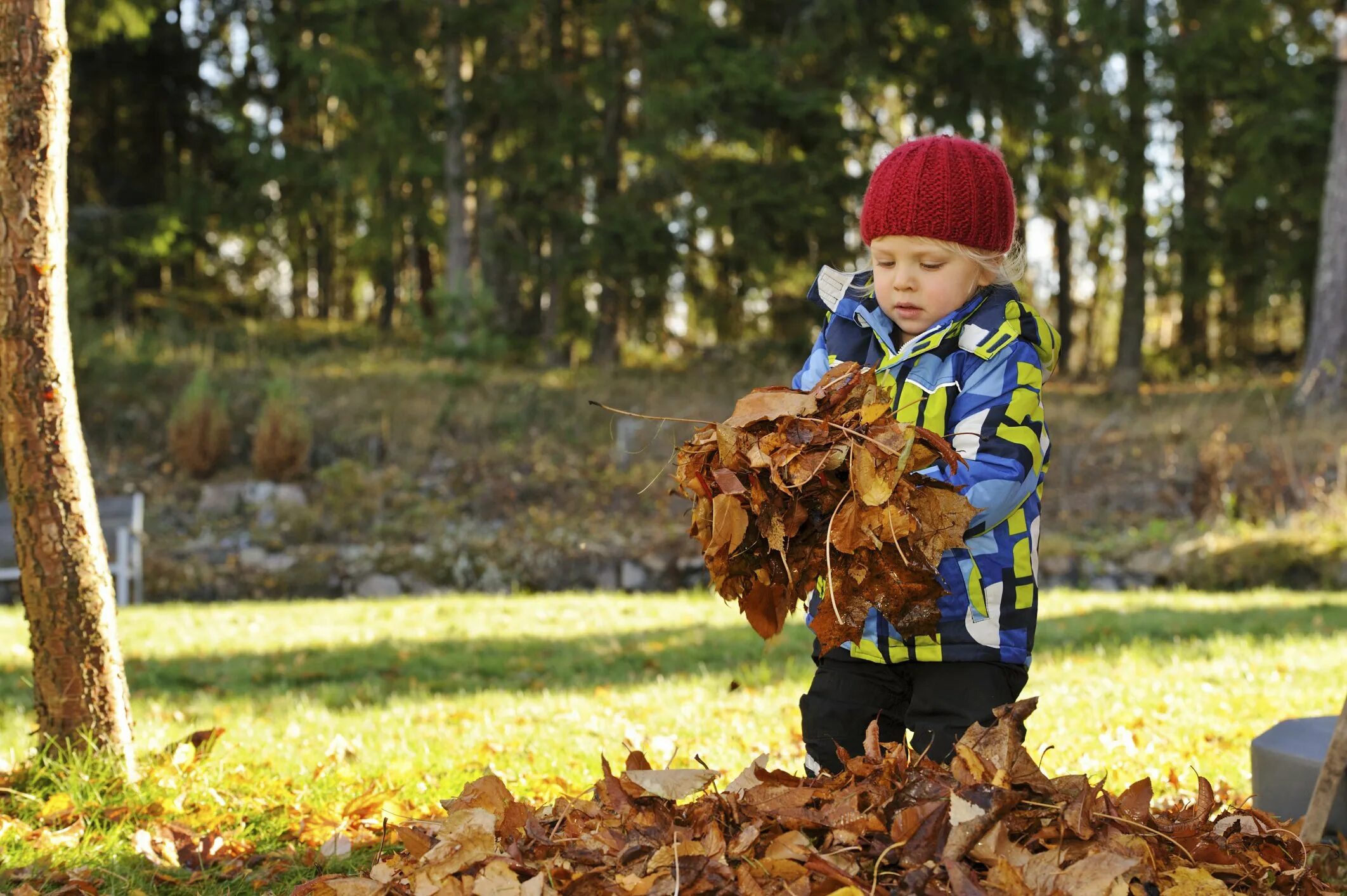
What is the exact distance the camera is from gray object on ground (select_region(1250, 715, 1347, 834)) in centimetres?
320

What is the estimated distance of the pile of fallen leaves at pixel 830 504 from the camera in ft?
7.42

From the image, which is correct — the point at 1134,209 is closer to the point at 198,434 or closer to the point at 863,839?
the point at 198,434

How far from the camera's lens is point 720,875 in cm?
215

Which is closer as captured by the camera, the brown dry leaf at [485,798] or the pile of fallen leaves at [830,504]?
the pile of fallen leaves at [830,504]

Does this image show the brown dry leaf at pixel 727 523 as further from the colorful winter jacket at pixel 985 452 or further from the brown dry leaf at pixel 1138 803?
the brown dry leaf at pixel 1138 803

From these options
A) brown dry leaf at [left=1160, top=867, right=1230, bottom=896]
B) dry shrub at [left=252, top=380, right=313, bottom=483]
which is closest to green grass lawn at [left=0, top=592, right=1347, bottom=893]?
brown dry leaf at [left=1160, top=867, right=1230, bottom=896]

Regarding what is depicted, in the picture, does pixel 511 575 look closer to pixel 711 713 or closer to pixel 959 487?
pixel 711 713

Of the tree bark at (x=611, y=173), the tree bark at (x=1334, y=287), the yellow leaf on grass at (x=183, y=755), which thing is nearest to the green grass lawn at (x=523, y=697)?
the yellow leaf on grass at (x=183, y=755)

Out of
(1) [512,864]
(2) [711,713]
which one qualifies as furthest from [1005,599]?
(2) [711,713]

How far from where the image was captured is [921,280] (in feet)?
9.03

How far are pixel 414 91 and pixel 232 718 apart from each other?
11968 millimetres

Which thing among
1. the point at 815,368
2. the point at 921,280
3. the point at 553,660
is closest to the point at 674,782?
the point at 815,368

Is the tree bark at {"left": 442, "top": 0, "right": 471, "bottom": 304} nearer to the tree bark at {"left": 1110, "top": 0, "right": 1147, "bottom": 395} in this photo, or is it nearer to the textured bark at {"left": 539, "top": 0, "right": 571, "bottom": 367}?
the textured bark at {"left": 539, "top": 0, "right": 571, "bottom": 367}

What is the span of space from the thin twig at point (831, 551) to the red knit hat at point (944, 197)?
765 millimetres
